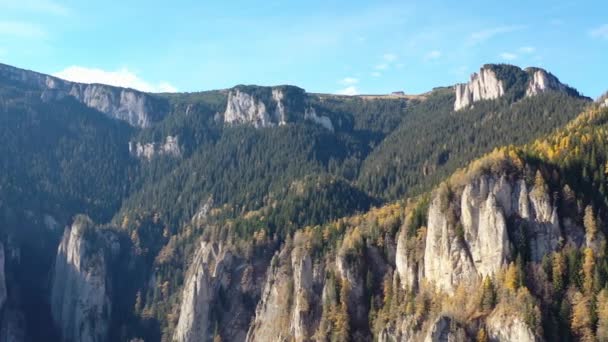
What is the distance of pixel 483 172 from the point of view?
4574 inches

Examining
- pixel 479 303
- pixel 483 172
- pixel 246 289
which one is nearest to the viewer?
pixel 479 303

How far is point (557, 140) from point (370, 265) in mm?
39992

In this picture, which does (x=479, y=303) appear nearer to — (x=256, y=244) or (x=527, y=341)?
(x=527, y=341)

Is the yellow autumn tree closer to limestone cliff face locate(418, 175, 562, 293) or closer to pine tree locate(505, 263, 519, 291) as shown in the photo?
pine tree locate(505, 263, 519, 291)

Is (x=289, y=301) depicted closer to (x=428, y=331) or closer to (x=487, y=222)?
(x=428, y=331)

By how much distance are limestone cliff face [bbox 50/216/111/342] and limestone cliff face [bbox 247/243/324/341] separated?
49978mm

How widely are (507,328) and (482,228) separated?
56.5 ft

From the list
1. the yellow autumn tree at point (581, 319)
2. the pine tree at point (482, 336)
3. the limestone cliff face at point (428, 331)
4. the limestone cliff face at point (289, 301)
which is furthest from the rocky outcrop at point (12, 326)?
the yellow autumn tree at point (581, 319)

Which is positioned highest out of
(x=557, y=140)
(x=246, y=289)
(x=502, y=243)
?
(x=557, y=140)

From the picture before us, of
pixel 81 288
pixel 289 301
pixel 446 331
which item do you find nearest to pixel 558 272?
pixel 446 331

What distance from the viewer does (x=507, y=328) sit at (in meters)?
99.5

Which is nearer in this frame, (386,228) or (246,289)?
(386,228)

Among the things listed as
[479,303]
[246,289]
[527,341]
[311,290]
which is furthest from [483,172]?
[246,289]

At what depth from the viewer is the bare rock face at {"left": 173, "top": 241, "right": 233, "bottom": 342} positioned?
15762 centimetres
